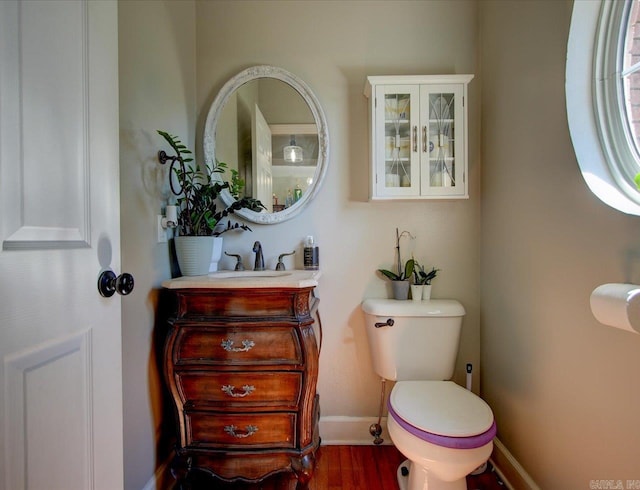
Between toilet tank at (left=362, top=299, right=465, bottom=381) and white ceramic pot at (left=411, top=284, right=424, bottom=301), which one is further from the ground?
white ceramic pot at (left=411, top=284, right=424, bottom=301)

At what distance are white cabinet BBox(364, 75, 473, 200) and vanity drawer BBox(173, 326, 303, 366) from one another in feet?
2.69

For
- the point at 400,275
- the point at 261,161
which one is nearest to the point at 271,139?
the point at 261,161

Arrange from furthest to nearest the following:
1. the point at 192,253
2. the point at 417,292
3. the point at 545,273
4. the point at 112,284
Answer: the point at 417,292 < the point at 192,253 < the point at 545,273 < the point at 112,284

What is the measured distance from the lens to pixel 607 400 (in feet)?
2.90

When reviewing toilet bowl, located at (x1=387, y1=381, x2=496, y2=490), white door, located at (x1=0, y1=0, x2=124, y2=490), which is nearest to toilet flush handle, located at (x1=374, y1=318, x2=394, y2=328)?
toilet bowl, located at (x1=387, y1=381, x2=496, y2=490)

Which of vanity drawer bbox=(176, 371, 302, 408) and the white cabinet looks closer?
vanity drawer bbox=(176, 371, 302, 408)

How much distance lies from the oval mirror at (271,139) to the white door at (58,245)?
Result: 0.85m

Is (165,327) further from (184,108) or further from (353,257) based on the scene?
(184,108)

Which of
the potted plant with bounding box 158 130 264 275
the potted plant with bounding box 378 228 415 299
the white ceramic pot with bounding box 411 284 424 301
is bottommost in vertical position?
the white ceramic pot with bounding box 411 284 424 301

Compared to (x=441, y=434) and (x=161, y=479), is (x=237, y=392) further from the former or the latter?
(x=441, y=434)

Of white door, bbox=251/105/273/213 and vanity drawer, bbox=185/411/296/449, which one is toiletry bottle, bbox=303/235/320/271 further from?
vanity drawer, bbox=185/411/296/449

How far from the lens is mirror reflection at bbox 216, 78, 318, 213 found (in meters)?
1.60

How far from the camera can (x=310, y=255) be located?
61.0 inches

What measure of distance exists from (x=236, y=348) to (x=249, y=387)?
0.16 m
